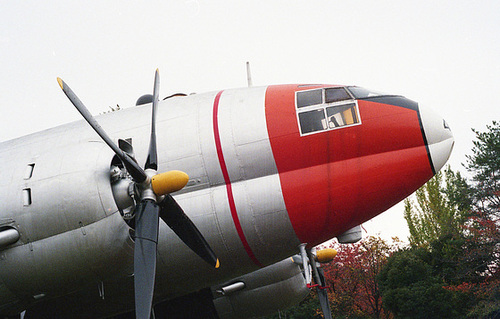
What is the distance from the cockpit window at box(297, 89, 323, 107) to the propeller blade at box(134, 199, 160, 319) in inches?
140

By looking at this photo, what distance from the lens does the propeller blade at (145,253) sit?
7.25 meters

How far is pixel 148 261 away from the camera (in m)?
7.55

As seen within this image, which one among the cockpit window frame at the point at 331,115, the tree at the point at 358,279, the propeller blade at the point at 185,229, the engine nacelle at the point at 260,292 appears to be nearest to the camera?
the propeller blade at the point at 185,229

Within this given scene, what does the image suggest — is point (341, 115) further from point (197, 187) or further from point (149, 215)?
point (149, 215)

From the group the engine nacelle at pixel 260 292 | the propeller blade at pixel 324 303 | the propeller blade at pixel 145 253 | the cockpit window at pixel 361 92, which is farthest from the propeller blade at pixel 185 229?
the propeller blade at pixel 324 303

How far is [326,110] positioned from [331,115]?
0.47ft

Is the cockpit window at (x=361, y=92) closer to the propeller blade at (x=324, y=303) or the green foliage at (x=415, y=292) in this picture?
the propeller blade at (x=324, y=303)

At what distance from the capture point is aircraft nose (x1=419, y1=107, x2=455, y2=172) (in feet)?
29.1

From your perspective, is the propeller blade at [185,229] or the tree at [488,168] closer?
the propeller blade at [185,229]

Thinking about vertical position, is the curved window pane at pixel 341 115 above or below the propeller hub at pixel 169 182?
above

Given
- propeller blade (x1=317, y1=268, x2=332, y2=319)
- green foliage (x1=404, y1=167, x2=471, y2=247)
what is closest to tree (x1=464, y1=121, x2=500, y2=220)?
green foliage (x1=404, y1=167, x2=471, y2=247)

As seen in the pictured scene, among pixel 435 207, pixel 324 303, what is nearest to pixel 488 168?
pixel 435 207

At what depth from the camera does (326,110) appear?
9.15 metres

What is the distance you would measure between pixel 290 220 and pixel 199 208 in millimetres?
1759
